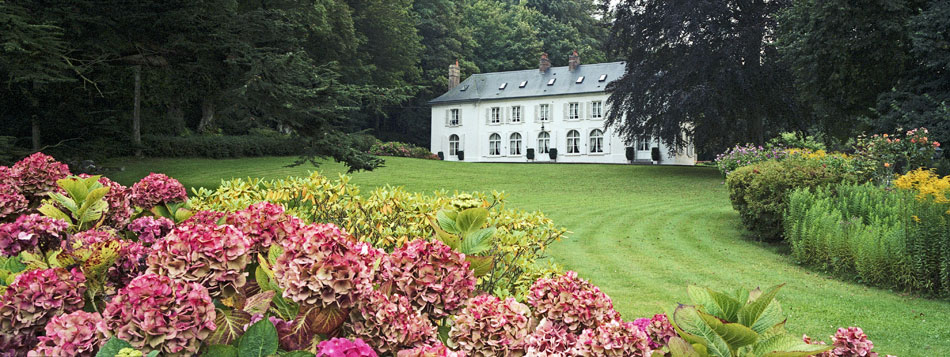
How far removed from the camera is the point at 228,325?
135cm

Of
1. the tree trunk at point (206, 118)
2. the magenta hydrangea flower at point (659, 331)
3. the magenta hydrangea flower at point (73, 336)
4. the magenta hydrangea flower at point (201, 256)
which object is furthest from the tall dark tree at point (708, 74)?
the magenta hydrangea flower at point (73, 336)

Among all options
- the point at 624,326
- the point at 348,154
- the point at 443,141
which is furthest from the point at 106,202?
the point at 443,141

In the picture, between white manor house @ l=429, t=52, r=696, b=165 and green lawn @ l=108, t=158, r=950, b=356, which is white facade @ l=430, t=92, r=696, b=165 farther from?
green lawn @ l=108, t=158, r=950, b=356

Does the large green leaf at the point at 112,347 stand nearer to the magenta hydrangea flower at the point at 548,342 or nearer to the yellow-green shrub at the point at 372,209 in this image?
the magenta hydrangea flower at the point at 548,342

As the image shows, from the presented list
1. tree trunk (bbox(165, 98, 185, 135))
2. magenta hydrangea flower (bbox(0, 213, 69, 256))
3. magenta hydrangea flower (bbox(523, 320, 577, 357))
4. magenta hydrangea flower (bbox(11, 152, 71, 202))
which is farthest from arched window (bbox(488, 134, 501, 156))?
magenta hydrangea flower (bbox(523, 320, 577, 357))

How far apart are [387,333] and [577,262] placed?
6938 mm

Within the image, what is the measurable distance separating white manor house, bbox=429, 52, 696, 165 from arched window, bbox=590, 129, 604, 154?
0.22 feet

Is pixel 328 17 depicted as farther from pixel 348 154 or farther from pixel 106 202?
Answer: pixel 106 202

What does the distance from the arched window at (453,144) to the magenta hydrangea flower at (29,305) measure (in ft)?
141

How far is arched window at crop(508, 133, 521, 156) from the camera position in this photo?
4234cm

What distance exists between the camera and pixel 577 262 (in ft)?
26.5

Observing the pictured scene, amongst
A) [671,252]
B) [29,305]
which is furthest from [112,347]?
[671,252]

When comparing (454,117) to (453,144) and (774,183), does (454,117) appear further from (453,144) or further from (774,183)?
(774,183)

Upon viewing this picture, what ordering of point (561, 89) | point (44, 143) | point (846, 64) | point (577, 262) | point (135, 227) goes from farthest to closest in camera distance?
1. point (561, 89)
2. point (846, 64)
3. point (44, 143)
4. point (577, 262)
5. point (135, 227)
